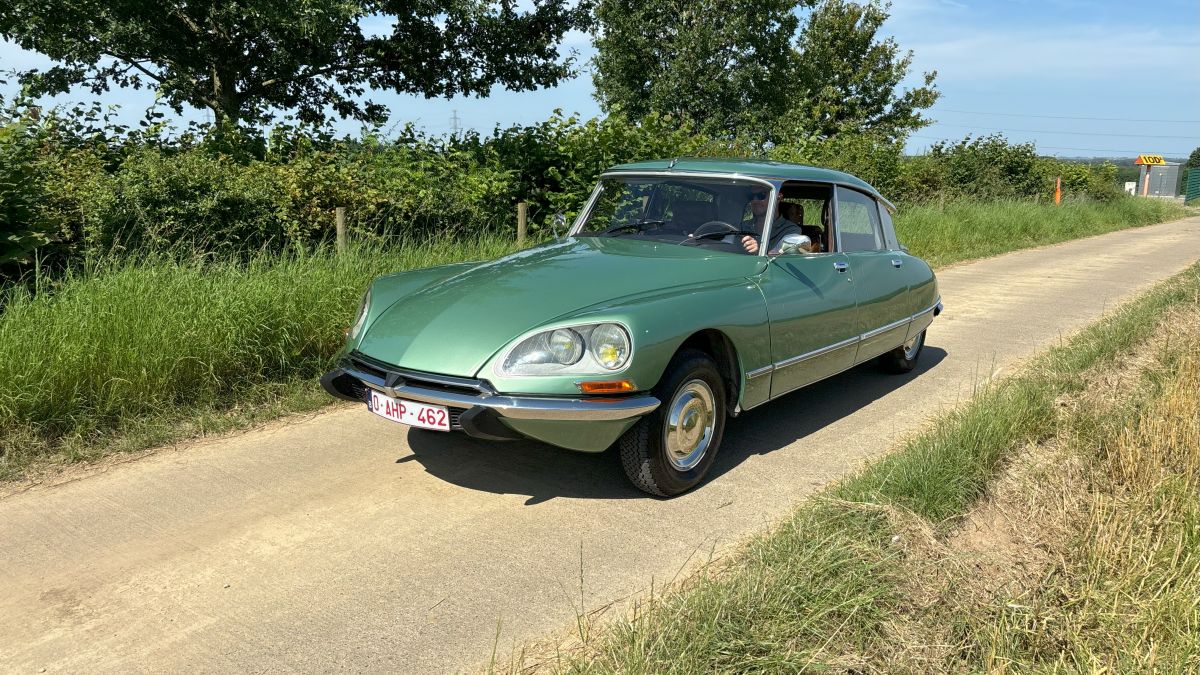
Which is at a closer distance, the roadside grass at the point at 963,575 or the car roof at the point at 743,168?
the roadside grass at the point at 963,575

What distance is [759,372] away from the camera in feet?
14.4

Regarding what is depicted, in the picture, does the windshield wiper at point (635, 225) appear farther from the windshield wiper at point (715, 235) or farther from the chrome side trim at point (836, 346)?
Result: the chrome side trim at point (836, 346)

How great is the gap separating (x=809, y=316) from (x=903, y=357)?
84.2 inches

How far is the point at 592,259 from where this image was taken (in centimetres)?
462

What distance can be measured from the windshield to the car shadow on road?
3.77ft

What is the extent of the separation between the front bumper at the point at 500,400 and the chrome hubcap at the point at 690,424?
28 cm

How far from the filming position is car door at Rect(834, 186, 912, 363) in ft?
18.0

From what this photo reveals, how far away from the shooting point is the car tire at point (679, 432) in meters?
3.82

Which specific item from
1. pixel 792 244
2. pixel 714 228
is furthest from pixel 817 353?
pixel 714 228

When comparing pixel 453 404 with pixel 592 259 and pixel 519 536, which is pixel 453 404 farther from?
pixel 592 259

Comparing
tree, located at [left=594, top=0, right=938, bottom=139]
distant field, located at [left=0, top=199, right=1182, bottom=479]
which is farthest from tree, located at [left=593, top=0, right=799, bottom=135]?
distant field, located at [left=0, top=199, right=1182, bottom=479]

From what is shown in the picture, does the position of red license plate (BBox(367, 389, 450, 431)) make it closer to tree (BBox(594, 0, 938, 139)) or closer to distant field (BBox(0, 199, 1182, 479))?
distant field (BBox(0, 199, 1182, 479))

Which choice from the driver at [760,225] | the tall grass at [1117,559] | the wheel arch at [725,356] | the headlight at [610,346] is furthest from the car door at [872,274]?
the headlight at [610,346]

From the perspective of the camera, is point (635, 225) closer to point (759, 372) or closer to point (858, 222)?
point (759, 372)
